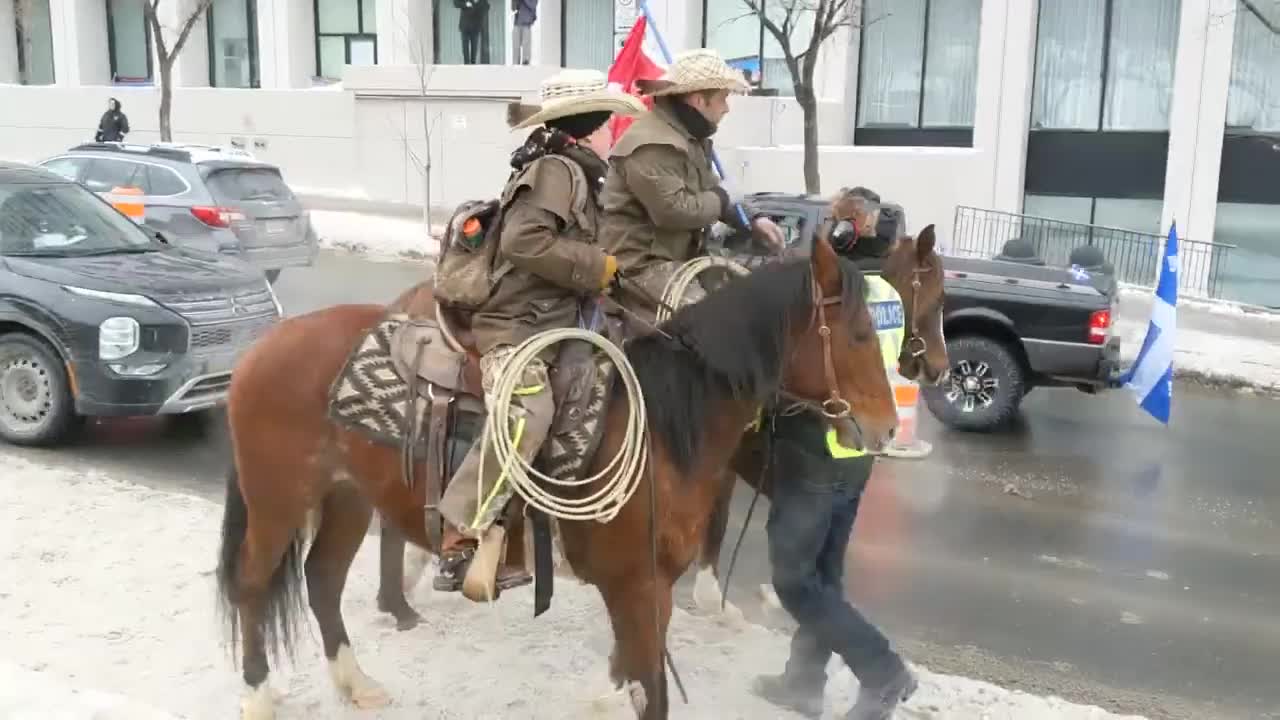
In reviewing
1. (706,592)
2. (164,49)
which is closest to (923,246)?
(706,592)

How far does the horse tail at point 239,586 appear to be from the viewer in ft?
16.2

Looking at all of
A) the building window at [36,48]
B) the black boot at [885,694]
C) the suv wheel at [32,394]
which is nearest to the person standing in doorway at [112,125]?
the building window at [36,48]

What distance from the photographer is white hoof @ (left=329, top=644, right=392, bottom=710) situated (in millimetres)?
5004

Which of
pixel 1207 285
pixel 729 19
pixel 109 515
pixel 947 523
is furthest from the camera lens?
pixel 729 19

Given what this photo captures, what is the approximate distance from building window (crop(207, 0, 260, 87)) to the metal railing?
74.1 ft

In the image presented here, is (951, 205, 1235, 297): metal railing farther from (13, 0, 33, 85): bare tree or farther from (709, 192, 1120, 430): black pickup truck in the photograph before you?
(13, 0, 33, 85): bare tree

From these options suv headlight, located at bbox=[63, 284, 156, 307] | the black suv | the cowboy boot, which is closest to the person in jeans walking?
the cowboy boot

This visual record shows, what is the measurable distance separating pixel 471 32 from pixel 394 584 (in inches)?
940

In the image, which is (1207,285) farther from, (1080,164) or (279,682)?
(279,682)

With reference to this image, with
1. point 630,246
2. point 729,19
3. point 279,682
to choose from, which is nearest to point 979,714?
point 630,246

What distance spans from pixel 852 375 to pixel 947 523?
431 centimetres

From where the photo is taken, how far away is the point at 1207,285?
65.2ft

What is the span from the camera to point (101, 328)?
8.46 m

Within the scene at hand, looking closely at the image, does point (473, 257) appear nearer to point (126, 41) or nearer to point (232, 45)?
point (232, 45)
